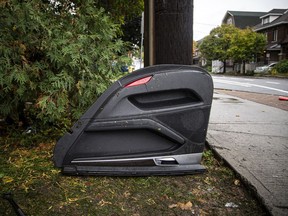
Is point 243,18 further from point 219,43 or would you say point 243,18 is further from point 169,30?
point 169,30

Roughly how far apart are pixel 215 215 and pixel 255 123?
3618 millimetres

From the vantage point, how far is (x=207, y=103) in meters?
2.41

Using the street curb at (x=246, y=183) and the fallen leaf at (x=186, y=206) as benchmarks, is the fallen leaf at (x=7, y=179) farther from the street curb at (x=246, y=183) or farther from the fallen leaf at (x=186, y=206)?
the street curb at (x=246, y=183)

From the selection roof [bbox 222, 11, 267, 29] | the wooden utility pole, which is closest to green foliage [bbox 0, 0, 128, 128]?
the wooden utility pole

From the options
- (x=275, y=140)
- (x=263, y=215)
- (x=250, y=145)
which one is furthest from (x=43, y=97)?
(x=275, y=140)

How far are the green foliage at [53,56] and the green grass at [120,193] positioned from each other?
0.82 m

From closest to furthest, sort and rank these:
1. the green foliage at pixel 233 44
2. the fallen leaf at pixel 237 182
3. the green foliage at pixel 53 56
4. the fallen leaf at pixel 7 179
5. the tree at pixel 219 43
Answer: the fallen leaf at pixel 7 179, the fallen leaf at pixel 237 182, the green foliage at pixel 53 56, the green foliage at pixel 233 44, the tree at pixel 219 43

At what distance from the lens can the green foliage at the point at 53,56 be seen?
294 centimetres

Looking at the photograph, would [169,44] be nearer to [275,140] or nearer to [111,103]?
[111,103]

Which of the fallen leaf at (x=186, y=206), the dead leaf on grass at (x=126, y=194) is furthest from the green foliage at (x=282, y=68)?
the dead leaf on grass at (x=126, y=194)

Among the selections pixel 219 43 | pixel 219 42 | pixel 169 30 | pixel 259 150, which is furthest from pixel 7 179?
pixel 219 43

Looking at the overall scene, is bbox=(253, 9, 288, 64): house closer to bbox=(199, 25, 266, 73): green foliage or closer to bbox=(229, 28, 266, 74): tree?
bbox=(229, 28, 266, 74): tree

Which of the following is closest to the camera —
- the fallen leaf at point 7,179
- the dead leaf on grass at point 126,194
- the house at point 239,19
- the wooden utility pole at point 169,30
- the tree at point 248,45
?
the dead leaf on grass at point 126,194

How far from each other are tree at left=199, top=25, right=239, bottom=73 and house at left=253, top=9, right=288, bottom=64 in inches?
249
